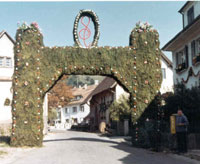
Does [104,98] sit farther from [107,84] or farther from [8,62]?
[8,62]

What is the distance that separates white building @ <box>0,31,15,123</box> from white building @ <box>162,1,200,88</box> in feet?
49.3

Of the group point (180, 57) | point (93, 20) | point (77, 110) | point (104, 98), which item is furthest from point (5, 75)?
point (77, 110)

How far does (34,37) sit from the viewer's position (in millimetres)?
15906

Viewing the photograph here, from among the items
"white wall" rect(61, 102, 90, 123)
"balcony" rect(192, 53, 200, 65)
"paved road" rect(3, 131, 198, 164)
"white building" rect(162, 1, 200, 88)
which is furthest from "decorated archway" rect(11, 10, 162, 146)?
"white wall" rect(61, 102, 90, 123)

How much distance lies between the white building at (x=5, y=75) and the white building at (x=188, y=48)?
49.3 ft

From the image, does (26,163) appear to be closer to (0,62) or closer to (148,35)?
(148,35)

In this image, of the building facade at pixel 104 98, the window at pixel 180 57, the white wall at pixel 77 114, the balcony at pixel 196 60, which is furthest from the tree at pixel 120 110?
the white wall at pixel 77 114

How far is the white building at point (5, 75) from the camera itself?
2678 cm

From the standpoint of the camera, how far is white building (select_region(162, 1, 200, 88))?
63.0ft

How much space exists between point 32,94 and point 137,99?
19.2 ft

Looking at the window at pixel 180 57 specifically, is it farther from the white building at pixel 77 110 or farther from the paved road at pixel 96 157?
the white building at pixel 77 110

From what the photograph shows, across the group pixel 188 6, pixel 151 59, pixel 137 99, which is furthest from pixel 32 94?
pixel 188 6

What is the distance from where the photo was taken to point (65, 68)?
52.4 ft

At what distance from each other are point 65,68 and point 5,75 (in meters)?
14.3
